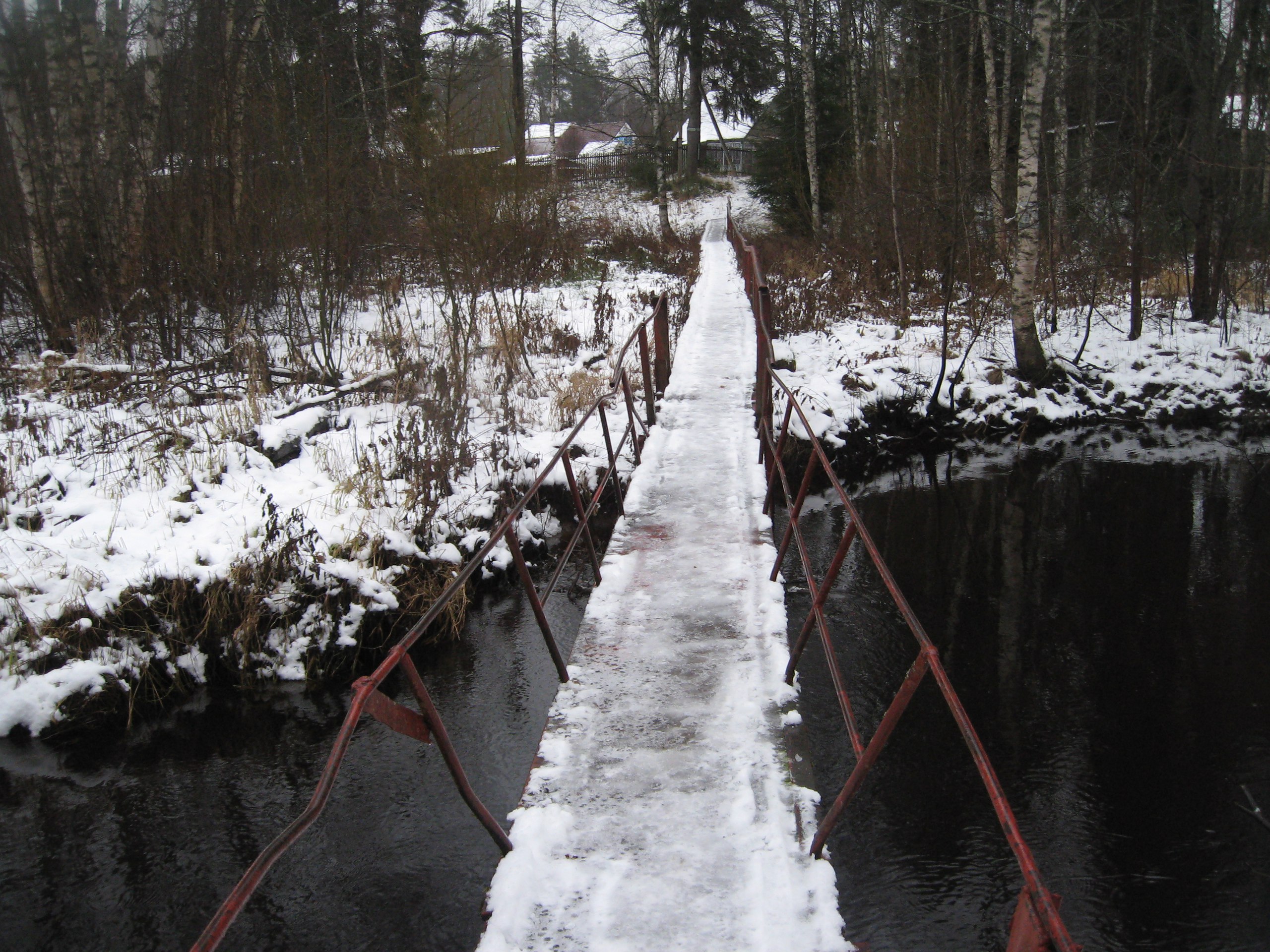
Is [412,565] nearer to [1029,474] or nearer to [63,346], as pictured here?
[63,346]

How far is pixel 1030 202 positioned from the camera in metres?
11.0

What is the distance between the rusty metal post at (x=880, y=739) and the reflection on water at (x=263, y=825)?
1979mm

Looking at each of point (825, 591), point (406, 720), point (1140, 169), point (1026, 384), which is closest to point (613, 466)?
point (825, 591)

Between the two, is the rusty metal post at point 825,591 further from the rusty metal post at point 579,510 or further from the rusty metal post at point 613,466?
the rusty metal post at point 613,466


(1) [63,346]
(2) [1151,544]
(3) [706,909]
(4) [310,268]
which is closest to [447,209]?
(4) [310,268]

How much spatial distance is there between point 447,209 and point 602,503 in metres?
4.25

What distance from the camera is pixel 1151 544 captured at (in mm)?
8164

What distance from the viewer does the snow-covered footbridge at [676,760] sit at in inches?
102

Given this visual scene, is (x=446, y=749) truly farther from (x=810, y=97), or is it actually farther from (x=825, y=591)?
(x=810, y=97)

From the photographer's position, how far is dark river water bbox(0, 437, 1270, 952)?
3992 millimetres

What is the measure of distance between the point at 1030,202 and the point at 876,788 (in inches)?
354

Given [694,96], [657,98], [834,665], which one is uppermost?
[694,96]

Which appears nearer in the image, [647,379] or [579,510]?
[579,510]

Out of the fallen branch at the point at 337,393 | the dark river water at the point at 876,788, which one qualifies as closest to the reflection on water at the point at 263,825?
the dark river water at the point at 876,788
